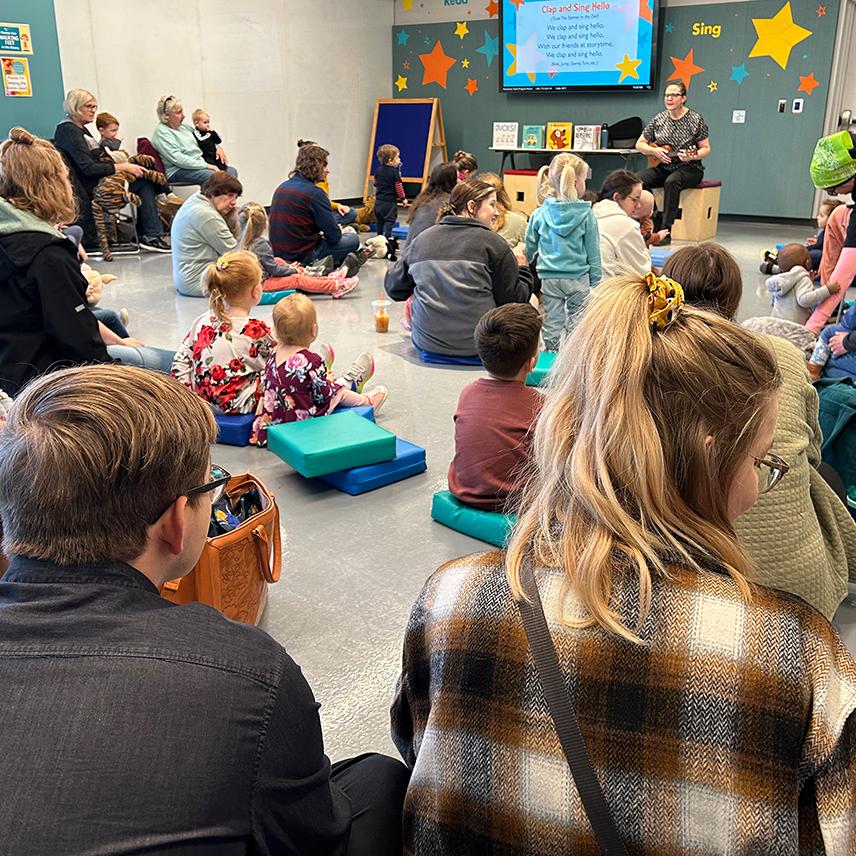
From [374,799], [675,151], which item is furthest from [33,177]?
[675,151]

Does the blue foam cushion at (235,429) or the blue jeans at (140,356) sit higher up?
the blue jeans at (140,356)

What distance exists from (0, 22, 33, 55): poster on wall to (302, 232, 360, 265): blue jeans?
Answer: 3.62 meters

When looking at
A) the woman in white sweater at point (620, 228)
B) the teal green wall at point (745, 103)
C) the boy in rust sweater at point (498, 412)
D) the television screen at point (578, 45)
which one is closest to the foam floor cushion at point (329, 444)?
the boy in rust sweater at point (498, 412)

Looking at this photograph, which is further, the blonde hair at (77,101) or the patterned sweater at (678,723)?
the blonde hair at (77,101)

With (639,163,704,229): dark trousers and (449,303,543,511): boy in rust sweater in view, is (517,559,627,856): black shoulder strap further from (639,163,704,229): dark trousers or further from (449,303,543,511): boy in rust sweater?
(639,163,704,229): dark trousers

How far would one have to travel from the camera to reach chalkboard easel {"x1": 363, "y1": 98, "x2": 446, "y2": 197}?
1185 centimetres

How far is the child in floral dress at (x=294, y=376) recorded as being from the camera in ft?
11.8

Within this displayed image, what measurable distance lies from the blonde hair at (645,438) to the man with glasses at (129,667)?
34 cm

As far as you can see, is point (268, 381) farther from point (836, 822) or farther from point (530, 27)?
point (530, 27)

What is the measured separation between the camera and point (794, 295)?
16.4ft

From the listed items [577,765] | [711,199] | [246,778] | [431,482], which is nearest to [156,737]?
[246,778]

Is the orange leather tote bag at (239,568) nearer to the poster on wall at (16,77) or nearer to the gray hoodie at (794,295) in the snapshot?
the gray hoodie at (794,295)

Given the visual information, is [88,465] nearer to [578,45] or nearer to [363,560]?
[363,560]

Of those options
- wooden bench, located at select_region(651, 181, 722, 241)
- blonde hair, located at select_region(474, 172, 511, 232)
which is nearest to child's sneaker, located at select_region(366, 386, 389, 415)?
blonde hair, located at select_region(474, 172, 511, 232)
